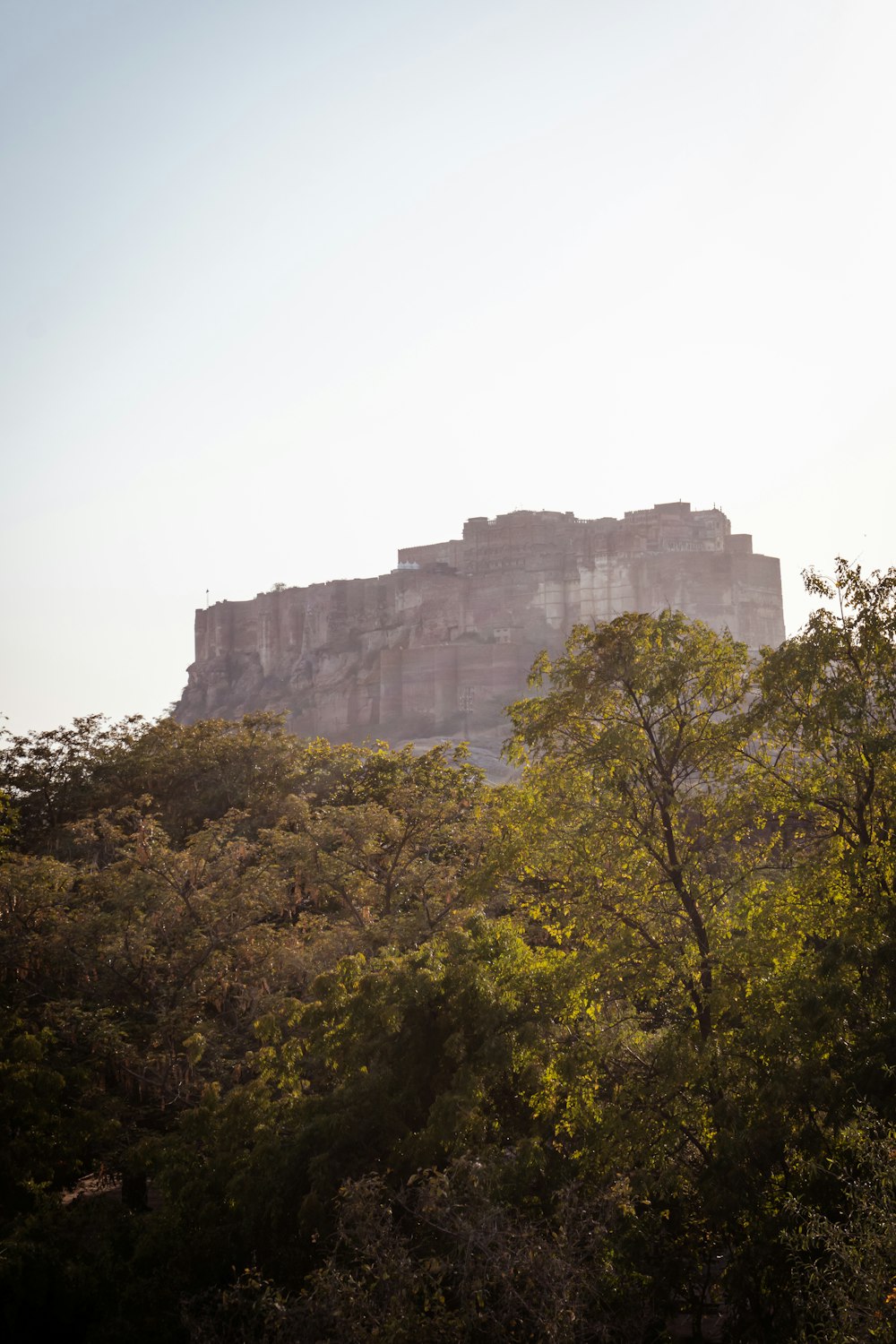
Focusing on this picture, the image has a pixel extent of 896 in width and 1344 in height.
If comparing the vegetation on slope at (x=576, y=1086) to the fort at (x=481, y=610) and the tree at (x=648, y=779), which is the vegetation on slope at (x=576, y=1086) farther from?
the fort at (x=481, y=610)

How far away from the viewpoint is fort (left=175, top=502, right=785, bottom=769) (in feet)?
195

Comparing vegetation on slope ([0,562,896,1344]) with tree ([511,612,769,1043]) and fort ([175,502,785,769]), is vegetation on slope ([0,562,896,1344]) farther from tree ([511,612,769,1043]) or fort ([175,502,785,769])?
fort ([175,502,785,769])

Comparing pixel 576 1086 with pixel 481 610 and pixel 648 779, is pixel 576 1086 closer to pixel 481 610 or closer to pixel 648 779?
pixel 648 779

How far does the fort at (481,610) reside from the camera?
5947 cm

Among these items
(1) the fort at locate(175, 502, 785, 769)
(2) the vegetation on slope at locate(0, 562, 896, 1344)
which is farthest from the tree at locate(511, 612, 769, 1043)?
(1) the fort at locate(175, 502, 785, 769)

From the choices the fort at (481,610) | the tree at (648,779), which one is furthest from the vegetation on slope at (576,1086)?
the fort at (481,610)

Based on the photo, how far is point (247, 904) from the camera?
46.5 ft

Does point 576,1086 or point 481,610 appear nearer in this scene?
point 576,1086

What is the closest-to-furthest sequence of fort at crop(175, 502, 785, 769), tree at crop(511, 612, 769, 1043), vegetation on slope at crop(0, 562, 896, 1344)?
vegetation on slope at crop(0, 562, 896, 1344) → tree at crop(511, 612, 769, 1043) → fort at crop(175, 502, 785, 769)

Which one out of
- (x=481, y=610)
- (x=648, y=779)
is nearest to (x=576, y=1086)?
(x=648, y=779)

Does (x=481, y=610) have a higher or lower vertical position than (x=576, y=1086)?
higher

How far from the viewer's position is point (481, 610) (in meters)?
64.0

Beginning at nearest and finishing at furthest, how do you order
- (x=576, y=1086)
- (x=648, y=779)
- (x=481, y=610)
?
(x=576, y=1086) → (x=648, y=779) → (x=481, y=610)

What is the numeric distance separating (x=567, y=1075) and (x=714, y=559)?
171 ft
